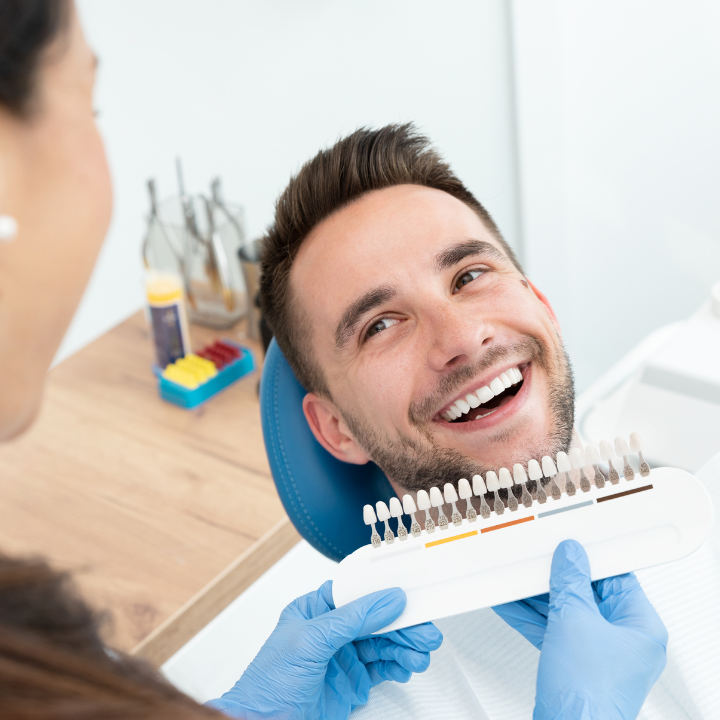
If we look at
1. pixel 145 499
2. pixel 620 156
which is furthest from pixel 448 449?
pixel 620 156

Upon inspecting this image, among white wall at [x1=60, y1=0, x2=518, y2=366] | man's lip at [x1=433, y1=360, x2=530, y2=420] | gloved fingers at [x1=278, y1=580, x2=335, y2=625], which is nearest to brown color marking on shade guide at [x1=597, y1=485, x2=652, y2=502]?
man's lip at [x1=433, y1=360, x2=530, y2=420]

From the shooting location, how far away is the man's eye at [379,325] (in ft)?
4.65

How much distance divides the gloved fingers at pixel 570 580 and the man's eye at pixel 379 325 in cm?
53

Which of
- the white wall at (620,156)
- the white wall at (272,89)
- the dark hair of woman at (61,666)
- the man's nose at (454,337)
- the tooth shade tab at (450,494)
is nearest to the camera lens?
the dark hair of woman at (61,666)

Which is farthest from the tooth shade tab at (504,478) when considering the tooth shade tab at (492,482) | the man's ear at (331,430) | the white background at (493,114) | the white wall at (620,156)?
the white wall at (620,156)

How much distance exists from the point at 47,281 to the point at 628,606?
0.87 metres

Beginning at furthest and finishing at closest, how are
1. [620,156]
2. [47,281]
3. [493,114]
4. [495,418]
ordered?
[493,114] < [620,156] < [495,418] < [47,281]

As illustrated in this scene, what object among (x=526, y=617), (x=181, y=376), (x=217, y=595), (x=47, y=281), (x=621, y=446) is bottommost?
(x=217, y=595)

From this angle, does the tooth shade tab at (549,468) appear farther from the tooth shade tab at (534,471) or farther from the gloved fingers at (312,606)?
the gloved fingers at (312,606)

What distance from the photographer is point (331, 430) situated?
1471 mm

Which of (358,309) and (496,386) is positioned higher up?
(358,309)

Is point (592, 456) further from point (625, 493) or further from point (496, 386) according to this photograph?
point (496, 386)

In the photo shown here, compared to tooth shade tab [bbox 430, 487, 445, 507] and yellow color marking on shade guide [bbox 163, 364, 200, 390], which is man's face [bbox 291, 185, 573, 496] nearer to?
tooth shade tab [bbox 430, 487, 445, 507]

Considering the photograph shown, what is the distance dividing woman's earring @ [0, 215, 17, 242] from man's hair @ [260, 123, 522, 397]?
34.5 inches
